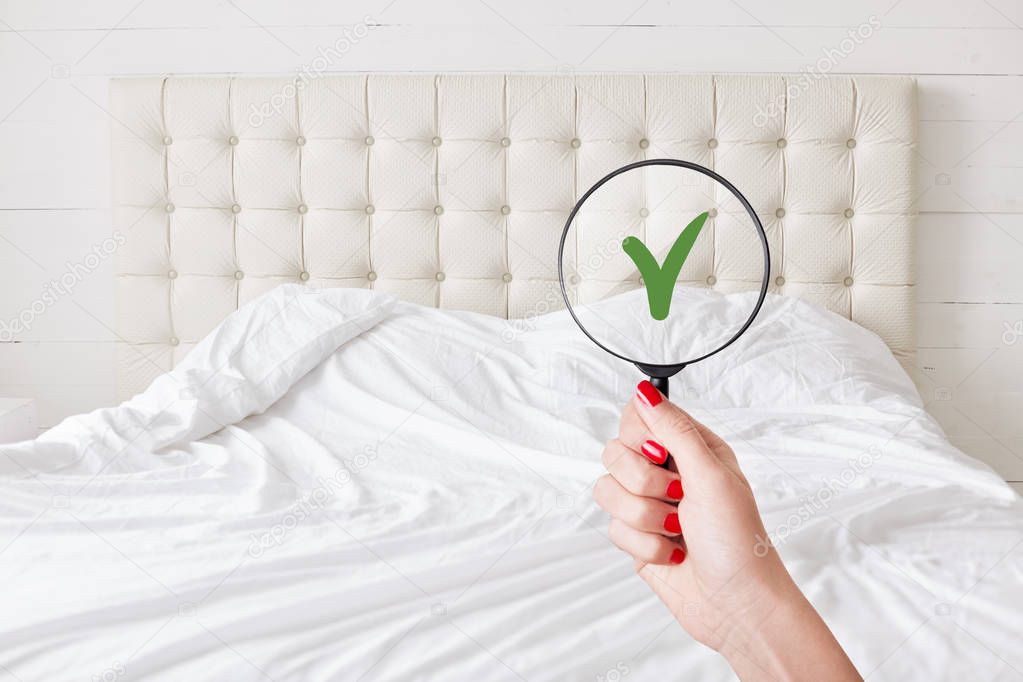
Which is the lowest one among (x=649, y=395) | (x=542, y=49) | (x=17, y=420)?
(x=17, y=420)

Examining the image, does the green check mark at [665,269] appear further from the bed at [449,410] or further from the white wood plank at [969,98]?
the white wood plank at [969,98]

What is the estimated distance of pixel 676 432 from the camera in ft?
2.28

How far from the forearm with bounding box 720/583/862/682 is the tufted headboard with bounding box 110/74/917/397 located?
1255mm

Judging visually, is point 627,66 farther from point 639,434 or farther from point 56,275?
point 56,275

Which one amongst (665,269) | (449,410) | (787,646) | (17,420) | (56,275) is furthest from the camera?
(56,275)

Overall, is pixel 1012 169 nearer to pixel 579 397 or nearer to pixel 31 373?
pixel 579 397

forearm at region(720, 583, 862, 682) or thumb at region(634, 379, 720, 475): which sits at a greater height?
thumb at region(634, 379, 720, 475)

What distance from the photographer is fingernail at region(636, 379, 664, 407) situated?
706 millimetres

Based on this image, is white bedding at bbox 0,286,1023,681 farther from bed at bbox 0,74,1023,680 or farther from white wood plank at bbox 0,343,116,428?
white wood plank at bbox 0,343,116,428

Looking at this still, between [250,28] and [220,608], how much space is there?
1563 mm

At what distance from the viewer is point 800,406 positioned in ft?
4.89

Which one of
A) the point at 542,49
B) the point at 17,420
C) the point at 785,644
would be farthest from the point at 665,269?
the point at 17,420

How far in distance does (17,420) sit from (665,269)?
165 centimetres

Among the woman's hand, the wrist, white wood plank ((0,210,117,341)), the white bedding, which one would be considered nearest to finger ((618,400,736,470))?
the woman's hand
